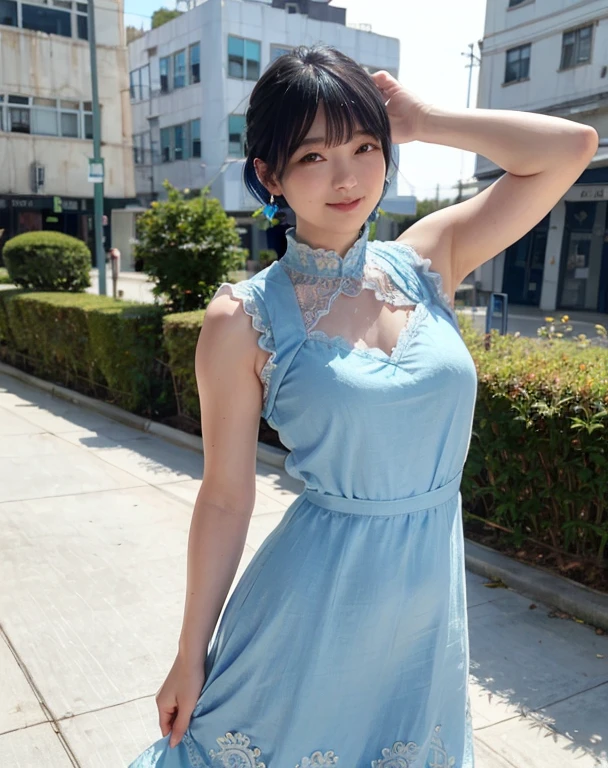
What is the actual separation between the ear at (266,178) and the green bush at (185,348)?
495cm

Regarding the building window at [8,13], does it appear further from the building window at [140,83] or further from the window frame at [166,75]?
the building window at [140,83]

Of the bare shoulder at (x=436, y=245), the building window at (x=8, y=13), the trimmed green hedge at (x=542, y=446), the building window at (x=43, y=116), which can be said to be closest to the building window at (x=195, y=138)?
the building window at (x=43, y=116)

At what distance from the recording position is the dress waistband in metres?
1.39

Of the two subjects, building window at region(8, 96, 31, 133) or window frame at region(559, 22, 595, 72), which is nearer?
window frame at region(559, 22, 595, 72)

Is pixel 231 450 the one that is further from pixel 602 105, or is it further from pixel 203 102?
pixel 203 102

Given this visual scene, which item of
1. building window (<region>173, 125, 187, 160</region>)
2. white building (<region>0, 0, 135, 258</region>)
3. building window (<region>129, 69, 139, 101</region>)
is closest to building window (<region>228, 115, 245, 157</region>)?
building window (<region>173, 125, 187, 160</region>)

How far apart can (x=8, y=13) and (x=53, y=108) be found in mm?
3729

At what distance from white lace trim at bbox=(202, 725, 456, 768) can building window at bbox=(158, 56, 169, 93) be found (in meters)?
38.5

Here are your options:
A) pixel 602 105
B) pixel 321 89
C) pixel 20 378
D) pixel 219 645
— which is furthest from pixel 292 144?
pixel 602 105

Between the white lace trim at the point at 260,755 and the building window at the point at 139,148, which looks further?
the building window at the point at 139,148

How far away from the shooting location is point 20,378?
10.0m

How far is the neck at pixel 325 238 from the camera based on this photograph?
1503 millimetres

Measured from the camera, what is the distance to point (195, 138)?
114 ft

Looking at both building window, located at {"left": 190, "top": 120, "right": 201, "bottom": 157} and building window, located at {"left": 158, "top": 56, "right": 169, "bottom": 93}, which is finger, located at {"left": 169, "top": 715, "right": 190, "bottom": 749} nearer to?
building window, located at {"left": 190, "top": 120, "right": 201, "bottom": 157}
